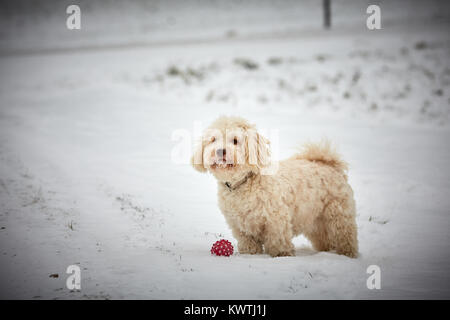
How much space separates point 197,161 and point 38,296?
2.32 m

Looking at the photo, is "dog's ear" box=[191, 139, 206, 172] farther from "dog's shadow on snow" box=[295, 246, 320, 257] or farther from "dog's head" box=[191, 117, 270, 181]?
"dog's shadow on snow" box=[295, 246, 320, 257]

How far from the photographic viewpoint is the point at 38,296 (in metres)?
3.37

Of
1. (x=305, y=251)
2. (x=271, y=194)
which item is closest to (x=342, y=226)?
(x=305, y=251)

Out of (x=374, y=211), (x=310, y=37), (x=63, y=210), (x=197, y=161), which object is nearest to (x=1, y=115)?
(x=63, y=210)

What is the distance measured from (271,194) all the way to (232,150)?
0.71m

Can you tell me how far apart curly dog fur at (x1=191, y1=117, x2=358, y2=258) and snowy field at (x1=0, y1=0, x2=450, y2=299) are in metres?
0.34

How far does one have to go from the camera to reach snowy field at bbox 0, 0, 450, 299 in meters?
3.80

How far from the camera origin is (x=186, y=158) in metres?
8.98

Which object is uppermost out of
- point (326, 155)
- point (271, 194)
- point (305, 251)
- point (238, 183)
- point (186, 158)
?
point (186, 158)

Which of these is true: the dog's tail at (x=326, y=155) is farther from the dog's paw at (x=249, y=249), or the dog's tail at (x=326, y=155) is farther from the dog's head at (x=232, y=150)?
the dog's paw at (x=249, y=249)

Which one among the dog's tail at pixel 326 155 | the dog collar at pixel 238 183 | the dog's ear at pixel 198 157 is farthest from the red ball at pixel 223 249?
the dog's tail at pixel 326 155

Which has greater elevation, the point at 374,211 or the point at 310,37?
the point at 310,37

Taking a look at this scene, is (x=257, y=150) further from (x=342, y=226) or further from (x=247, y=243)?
(x=342, y=226)
